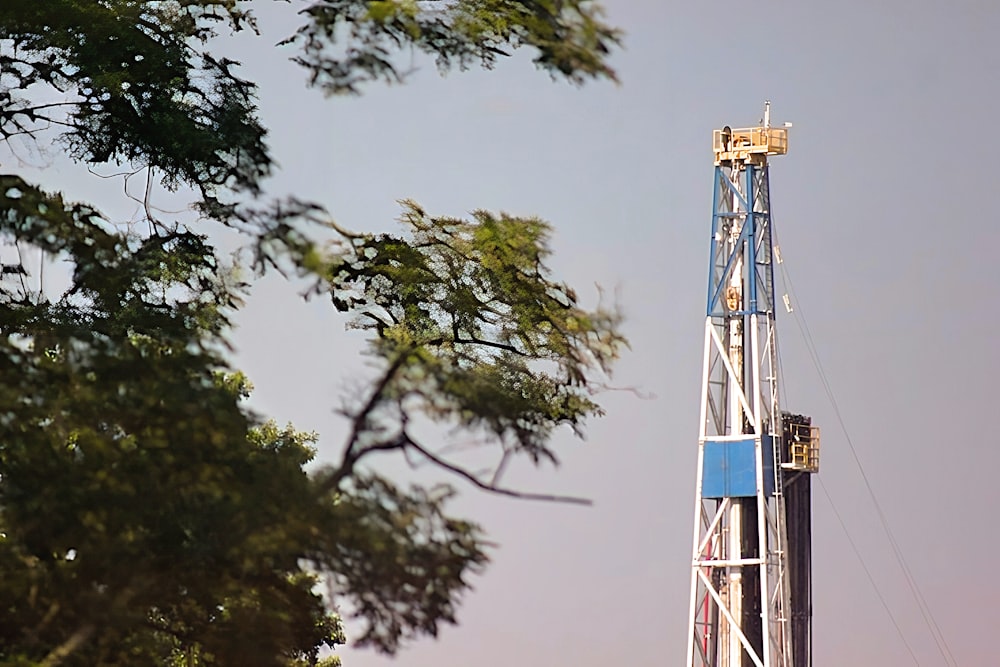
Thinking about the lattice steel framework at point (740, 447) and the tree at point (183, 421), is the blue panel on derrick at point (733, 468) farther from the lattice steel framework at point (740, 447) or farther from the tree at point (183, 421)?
the tree at point (183, 421)

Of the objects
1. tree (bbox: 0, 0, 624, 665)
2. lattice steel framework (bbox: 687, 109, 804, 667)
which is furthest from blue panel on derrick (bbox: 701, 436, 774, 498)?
tree (bbox: 0, 0, 624, 665)

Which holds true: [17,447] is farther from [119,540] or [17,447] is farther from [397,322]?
[397,322]

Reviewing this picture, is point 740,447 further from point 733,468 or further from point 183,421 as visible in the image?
point 183,421

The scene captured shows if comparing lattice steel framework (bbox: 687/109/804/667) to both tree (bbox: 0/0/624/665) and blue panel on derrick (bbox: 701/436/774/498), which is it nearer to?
blue panel on derrick (bbox: 701/436/774/498)

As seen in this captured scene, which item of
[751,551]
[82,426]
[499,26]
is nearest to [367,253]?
[499,26]

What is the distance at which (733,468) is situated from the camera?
29578 mm

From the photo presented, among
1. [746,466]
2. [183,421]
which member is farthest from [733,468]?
[183,421]

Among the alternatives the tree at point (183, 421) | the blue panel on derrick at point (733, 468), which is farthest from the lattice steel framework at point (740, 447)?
the tree at point (183, 421)

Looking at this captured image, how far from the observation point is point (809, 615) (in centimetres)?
2942

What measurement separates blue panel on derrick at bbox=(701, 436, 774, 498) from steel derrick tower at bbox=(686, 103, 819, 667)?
0.02m

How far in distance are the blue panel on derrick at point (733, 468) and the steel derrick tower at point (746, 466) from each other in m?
0.02

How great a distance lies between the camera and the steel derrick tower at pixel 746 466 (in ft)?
95.7

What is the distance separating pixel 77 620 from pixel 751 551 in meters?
21.7

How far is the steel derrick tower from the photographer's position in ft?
95.7
